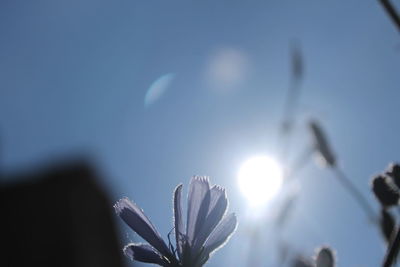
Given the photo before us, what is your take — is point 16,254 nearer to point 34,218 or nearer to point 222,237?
point 34,218

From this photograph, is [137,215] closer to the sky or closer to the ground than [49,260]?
closer to the ground

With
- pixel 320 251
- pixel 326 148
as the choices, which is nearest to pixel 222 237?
pixel 320 251

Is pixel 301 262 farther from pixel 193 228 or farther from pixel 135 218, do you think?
pixel 135 218

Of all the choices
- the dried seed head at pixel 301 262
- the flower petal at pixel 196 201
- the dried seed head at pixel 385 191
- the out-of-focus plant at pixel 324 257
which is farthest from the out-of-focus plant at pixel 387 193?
the flower petal at pixel 196 201

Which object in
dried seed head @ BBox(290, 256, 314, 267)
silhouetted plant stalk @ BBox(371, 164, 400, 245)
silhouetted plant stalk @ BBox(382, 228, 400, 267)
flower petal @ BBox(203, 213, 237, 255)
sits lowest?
silhouetted plant stalk @ BBox(382, 228, 400, 267)

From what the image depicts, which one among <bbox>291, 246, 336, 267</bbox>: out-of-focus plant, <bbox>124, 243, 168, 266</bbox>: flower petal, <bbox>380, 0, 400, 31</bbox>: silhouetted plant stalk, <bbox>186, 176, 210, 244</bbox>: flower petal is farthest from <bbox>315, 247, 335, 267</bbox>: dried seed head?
<bbox>380, 0, 400, 31</bbox>: silhouetted plant stalk

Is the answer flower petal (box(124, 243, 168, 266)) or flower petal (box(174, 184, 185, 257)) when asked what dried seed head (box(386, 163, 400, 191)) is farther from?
flower petal (box(124, 243, 168, 266))
